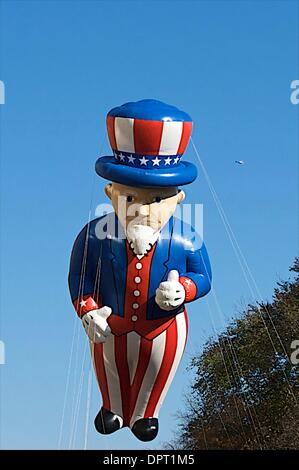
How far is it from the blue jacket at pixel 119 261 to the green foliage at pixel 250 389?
398 inches

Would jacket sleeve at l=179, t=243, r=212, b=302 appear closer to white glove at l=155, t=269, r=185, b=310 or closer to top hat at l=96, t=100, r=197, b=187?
white glove at l=155, t=269, r=185, b=310

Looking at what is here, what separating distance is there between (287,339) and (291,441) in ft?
5.82

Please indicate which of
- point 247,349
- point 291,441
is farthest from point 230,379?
point 291,441

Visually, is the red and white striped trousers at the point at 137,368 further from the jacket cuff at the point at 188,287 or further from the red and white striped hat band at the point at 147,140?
the red and white striped hat band at the point at 147,140

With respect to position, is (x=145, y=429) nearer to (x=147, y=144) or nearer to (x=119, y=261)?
(x=119, y=261)

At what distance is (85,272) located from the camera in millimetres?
11273

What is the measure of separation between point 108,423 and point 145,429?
0.32m

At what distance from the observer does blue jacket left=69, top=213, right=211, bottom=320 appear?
11.1 meters

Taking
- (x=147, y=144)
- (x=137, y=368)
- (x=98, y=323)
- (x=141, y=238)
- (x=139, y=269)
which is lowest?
(x=137, y=368)

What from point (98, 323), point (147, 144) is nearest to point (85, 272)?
point (98, 323)

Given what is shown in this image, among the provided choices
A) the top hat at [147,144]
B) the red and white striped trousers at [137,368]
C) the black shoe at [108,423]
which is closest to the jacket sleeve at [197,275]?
the red and white striped trousers at [137,368]

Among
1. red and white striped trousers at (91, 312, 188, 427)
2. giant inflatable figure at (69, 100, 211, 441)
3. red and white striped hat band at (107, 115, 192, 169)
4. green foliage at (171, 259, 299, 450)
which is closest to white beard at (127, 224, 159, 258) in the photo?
giant inflatable figure at (69, 100, 211, 441)

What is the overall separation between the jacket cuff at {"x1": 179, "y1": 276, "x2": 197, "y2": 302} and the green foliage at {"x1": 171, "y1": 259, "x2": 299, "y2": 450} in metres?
10.2

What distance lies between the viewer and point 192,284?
36.4ft
